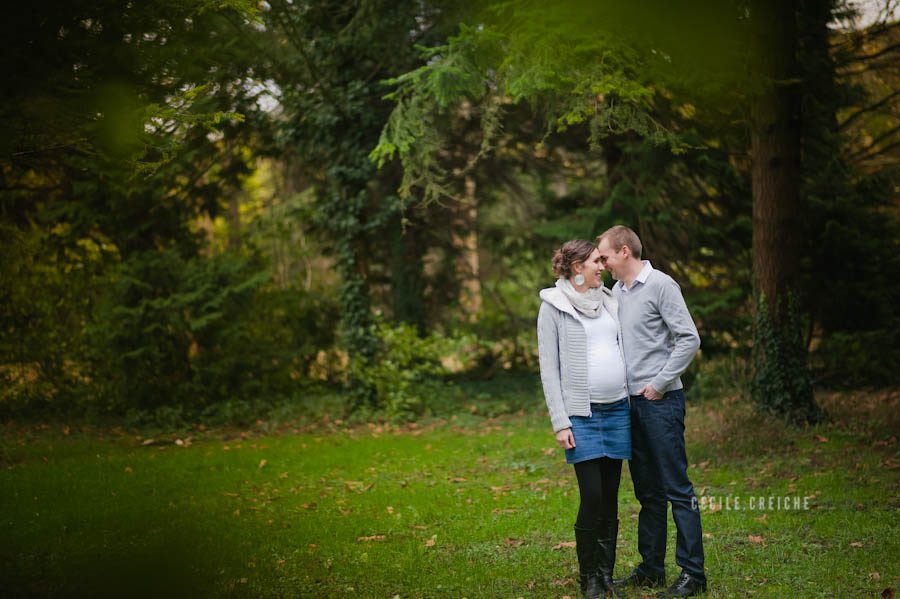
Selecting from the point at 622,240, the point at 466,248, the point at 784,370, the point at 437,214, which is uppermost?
the point at 437,214

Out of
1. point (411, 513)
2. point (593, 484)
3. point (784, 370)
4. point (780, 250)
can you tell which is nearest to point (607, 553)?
point (593, 484)

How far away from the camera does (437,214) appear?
50.3 ft

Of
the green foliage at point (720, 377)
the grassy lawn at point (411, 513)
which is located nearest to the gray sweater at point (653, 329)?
the grassy lawn at point (411, 513)

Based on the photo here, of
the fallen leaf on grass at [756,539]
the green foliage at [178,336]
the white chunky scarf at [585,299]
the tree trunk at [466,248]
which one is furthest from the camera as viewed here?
the tree trunk at [466,248]

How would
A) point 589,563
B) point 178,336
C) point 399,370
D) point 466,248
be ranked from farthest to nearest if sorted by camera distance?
1. point 466,248
2. point 399,370
3. point 178,336
4. point 589,563

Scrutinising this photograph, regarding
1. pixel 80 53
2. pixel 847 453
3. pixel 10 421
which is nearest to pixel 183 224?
pixel 10 421

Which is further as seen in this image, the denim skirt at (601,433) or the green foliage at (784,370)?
the green foliage at (784,370)

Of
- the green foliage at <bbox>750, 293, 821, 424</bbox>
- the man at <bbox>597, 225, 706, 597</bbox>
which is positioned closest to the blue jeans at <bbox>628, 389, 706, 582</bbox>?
the man at <bbox>597, 225, 706, 597</bbox>

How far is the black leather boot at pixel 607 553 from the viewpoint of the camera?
454 centimetres

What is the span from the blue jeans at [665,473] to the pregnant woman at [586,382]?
12 centimetres

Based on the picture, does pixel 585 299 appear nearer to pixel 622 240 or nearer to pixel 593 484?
pixel 622 240

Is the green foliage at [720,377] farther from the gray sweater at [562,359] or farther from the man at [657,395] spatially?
the gray sweater at [562,359]

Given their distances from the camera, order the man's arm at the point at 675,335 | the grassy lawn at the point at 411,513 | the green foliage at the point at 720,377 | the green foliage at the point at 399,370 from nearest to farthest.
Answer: the man's arm at the point at 675,335 → the grassy lawn at the point at 411,513 → the green foliage at the point at 720,377 → the green foliage at the point at 399,370

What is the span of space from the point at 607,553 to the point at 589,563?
16cm
